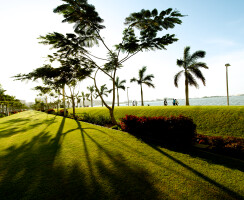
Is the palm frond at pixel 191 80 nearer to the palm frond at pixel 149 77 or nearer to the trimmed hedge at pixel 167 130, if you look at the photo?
the palm frond at pixel 149 77

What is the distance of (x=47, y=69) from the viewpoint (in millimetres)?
10898

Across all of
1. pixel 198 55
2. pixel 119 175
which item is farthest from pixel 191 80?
pixel 119 175

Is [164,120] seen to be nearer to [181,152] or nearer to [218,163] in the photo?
[181,152]

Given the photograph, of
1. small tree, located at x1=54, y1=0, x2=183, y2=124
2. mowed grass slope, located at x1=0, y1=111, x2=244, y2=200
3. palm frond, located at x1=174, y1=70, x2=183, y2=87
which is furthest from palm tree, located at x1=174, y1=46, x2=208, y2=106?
mowed grass slope, located at x1=0, y1=111, x2=244, y2=200

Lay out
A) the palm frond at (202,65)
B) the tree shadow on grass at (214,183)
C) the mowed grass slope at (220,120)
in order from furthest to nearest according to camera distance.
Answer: the palm frond at (202,65) < the mowed grass slope at (220,120) < the tree shadow on grass at (214,183)

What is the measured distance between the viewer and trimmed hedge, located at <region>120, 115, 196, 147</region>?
21.9 ft

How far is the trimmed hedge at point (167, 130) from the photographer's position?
6.66 meters

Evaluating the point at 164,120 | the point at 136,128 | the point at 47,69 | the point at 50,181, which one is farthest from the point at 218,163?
the point at 47,69

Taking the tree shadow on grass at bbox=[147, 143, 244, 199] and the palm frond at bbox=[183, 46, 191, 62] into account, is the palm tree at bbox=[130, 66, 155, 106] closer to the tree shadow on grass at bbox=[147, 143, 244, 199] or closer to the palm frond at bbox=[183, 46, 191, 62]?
the palm frond at bbox=[183, 46, 191, 62]

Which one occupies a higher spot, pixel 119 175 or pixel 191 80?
pixel 191 80

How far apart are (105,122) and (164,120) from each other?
8.75 meters

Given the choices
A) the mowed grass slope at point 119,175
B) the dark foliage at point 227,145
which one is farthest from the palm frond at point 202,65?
the mowed grass slope at point 119,175

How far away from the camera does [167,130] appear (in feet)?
23.8

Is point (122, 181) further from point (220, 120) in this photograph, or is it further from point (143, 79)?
point (143, 79)
